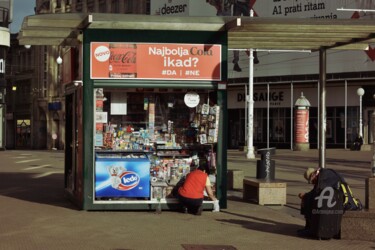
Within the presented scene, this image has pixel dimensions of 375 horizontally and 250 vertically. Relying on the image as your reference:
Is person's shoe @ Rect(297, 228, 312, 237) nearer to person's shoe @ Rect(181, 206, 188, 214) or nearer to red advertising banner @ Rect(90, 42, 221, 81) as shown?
person's shoe @ Rect(181, 206, 188, 214)

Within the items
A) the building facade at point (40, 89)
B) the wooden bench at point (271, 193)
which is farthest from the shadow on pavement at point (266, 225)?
the building facade at point (40, 89)

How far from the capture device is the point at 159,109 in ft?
46.3

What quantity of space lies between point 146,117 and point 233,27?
108 inches

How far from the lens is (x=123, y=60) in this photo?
13.1 m

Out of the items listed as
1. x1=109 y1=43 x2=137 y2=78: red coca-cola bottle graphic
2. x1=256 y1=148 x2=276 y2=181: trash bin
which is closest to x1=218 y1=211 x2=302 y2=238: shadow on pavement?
x1=256 y1=148 x2=276 y2=181: trash bin

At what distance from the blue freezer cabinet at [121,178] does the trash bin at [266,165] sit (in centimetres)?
321

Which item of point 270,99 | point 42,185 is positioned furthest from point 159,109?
point 270,99

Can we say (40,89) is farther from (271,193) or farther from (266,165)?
(271,193)

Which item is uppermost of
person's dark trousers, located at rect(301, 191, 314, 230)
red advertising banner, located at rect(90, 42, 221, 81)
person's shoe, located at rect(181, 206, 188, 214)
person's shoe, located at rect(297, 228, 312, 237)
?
red advertising banner, located at rect(90, 42, 221, 81)

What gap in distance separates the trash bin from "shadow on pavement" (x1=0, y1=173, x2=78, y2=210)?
13.9ft

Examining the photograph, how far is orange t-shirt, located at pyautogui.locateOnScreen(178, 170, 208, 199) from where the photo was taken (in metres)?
12.7

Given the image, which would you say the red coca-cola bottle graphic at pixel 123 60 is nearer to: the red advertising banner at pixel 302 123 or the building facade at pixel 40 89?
the red advertising banner at pixel 302 123

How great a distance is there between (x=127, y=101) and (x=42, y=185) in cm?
635

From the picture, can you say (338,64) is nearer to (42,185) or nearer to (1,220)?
(42,185)
